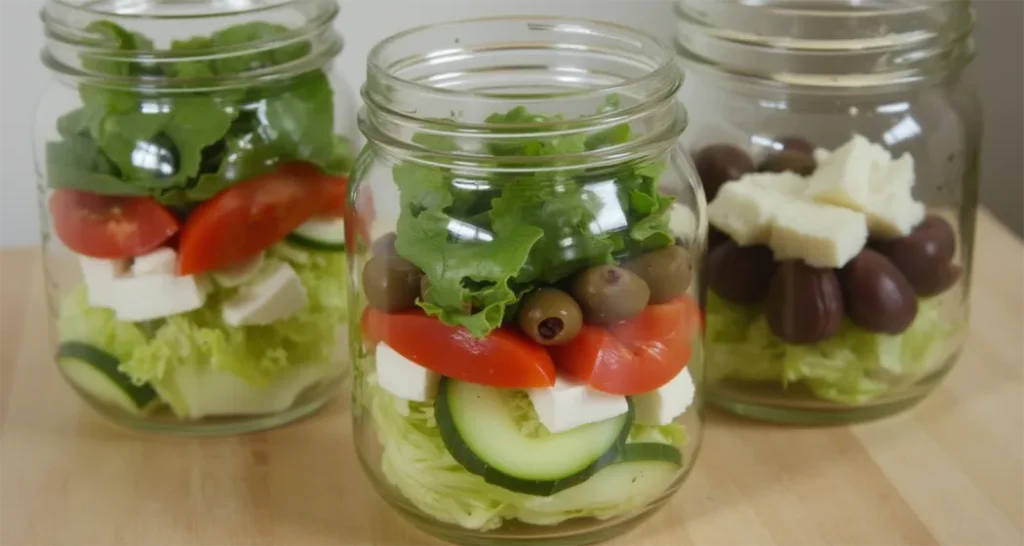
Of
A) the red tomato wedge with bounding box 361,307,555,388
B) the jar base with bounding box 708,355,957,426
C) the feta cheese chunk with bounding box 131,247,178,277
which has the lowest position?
the jar base with bounding box 708,355,957,426

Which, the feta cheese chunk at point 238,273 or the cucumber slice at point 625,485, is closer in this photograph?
the cucumber slice at point 625,485

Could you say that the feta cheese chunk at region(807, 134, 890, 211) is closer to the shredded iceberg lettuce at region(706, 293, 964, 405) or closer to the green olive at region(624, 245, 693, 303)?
the shredded iceberg lettuce at region(706, 293, 964, 405)

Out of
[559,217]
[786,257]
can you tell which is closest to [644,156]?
[559,217]

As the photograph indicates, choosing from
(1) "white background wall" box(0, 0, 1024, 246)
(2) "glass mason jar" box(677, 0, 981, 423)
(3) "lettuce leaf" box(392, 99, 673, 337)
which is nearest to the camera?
(3) "lettuce leaf" box(392, 99, 673, 337)

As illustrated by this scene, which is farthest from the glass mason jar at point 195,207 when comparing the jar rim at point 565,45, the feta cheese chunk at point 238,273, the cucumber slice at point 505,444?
the cucumber slice at point 505,444

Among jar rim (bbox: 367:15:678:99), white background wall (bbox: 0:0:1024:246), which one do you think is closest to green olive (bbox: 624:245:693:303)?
jar rim (bbox: 367:15:678:99)

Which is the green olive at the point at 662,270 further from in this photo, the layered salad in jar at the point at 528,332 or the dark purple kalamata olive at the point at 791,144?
the dark purple kalamata olive at the point at 791,144
